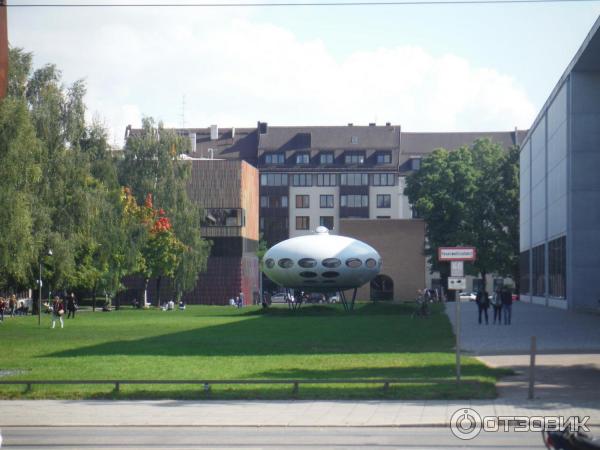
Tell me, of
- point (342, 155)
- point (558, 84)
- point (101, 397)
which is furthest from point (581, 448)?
point (342, 155)

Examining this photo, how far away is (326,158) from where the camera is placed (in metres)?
140

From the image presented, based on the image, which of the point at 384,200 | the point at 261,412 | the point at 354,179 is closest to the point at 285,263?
the point at 261,412

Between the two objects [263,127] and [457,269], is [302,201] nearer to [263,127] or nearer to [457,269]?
[263,127]

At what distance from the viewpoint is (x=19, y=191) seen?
4975cm

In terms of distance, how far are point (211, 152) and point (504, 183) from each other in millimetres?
40398

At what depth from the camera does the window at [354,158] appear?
456 feet

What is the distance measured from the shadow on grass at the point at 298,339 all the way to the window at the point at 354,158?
81.9m

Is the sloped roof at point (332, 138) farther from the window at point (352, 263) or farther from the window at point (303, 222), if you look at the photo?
the window at point (352, 263)

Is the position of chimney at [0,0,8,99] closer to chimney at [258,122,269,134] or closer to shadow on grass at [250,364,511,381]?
shadow on grass at [250,364,511,381]

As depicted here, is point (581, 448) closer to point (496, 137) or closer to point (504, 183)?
point (504, 183)

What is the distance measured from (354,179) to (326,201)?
441cm

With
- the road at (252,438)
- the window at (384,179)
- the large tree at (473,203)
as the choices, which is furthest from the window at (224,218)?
the road at (252,438)

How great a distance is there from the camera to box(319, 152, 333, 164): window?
459ft

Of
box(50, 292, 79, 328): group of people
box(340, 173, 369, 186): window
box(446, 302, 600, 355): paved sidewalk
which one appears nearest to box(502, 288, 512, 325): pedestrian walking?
box(446, 302, 600, 355): paved sidewalk
